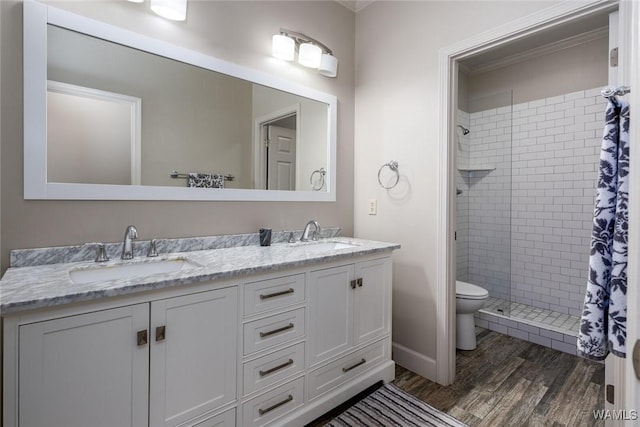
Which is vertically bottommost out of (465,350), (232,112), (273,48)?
(465,350)

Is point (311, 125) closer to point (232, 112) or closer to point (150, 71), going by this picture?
point (232, 112)

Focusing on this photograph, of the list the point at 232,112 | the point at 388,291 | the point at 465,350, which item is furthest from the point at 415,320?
the point at 232,112

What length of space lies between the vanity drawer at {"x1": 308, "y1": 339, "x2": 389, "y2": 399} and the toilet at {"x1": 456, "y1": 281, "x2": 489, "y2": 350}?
82 centimetres

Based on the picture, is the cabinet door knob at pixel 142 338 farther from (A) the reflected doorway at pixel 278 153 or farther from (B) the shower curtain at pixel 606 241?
(B) the shower curtain at pixel 606 241

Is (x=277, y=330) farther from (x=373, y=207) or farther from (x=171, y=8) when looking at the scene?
(x=171, y=8)

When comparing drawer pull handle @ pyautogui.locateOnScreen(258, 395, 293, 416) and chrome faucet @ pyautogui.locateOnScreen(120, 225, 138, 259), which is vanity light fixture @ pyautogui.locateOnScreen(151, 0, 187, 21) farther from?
drawer pull handle @ pyautogui.locateOnScreen(258, 395, 293, 416)

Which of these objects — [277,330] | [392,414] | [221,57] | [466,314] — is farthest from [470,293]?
[221,57]

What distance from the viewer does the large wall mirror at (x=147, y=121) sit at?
1383mm

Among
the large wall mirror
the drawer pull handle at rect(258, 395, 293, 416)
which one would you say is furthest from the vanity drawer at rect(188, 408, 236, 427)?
the large wall mirror

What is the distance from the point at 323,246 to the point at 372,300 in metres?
0.49

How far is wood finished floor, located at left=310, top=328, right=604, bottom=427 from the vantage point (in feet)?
5.70

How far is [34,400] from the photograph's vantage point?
0.96 m

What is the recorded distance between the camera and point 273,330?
4.87ft

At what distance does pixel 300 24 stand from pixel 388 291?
6.48ft
